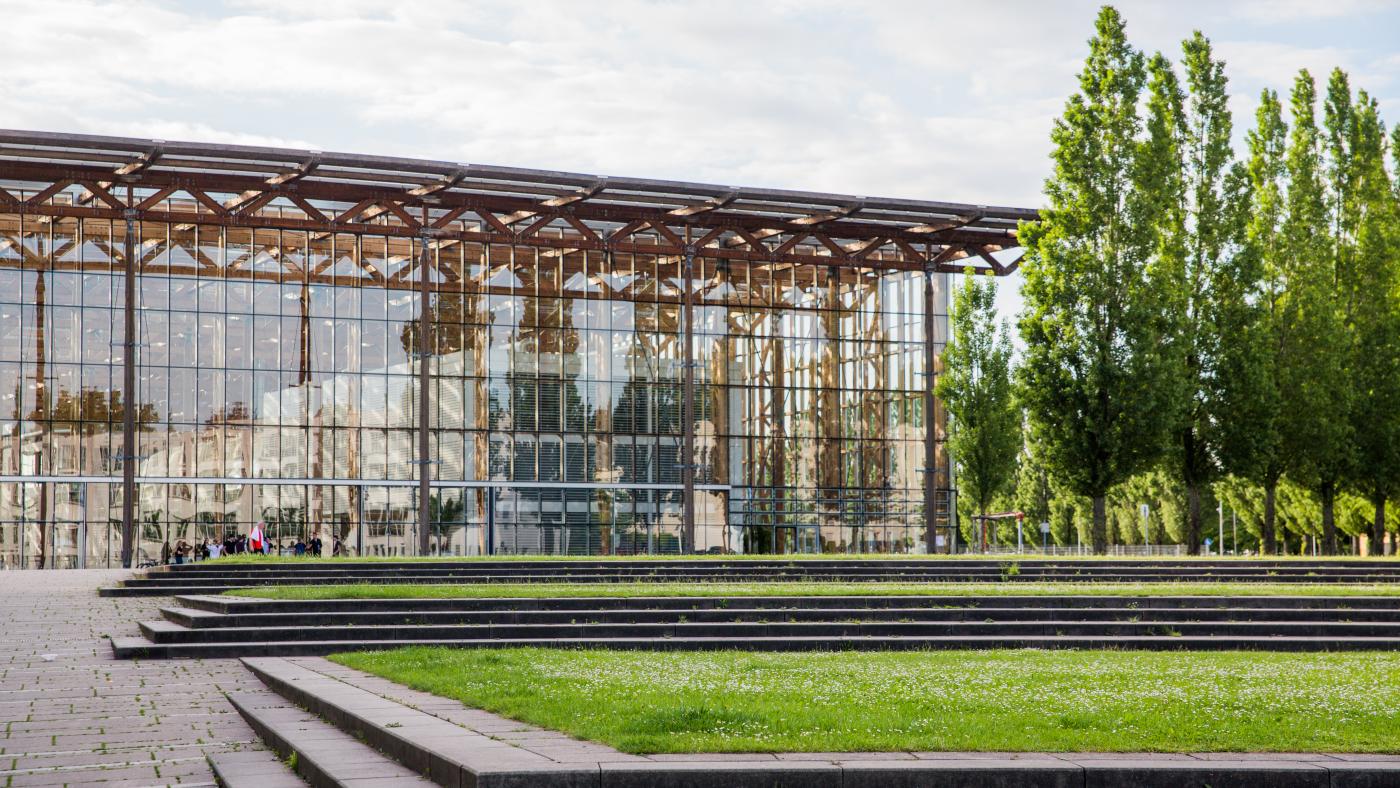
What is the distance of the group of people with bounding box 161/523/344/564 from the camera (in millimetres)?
50906

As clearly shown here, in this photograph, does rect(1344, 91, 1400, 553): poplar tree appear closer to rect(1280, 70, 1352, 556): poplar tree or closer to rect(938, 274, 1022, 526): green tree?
rect(1280, 70, 1352, 556): poplar tree

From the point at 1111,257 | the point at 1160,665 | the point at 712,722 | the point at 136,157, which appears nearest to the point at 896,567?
the point at 1111,257

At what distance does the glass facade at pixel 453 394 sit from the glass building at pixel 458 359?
104 millimetres

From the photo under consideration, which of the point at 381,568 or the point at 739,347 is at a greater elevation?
the point at 739,347

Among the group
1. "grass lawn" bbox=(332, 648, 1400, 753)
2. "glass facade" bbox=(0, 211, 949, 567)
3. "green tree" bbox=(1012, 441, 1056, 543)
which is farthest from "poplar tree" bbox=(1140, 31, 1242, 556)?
"green tree" bbox=(1012, 441, 1056, 543)

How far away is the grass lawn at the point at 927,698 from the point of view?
898 cm

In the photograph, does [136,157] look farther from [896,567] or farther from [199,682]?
[199,682]

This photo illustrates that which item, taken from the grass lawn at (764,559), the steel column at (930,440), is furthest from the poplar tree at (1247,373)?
the steel column at (930,440)

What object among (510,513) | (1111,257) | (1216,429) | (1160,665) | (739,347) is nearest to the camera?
(1160,665)

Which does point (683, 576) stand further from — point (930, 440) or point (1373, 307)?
point (1373, 307)

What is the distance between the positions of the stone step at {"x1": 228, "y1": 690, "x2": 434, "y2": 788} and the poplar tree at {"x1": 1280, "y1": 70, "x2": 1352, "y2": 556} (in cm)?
3915

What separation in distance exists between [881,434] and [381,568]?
32.0 meters

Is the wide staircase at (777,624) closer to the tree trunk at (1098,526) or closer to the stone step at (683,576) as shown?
the stone step at (683,576)

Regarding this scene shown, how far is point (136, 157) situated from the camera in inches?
1713
